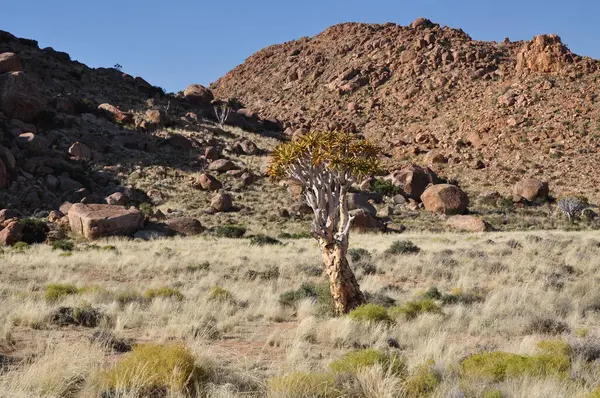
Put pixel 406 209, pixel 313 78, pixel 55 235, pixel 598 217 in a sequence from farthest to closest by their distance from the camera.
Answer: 1. pixel 313 78
2. pixel 406 209
3. pixel 598 217
4. pixel 55 235


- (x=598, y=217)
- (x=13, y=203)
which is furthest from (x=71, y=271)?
(x=598, y=217)

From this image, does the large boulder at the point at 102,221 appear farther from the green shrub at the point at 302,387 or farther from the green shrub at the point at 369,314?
the green shrub at the point at 302,387

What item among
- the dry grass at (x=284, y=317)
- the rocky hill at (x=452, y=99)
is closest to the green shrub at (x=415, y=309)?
the dry grass at (x=284, y=317)

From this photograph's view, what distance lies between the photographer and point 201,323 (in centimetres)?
834

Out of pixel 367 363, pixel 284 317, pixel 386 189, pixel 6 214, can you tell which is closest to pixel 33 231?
pixel 6 214

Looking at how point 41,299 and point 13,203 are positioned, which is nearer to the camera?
point 41,299

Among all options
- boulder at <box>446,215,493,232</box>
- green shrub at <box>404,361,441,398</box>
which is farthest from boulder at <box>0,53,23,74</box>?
green shrub at <box>404,361,441,398</box>

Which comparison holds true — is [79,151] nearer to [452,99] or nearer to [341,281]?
[341,281]

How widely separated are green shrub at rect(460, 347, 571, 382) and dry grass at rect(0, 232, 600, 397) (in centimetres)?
14

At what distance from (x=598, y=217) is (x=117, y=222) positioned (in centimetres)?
3191

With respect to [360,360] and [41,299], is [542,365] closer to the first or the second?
[360,360]

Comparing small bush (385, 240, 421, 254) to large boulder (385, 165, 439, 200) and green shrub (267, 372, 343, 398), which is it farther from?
large boulder (385, 165, 439, 200)

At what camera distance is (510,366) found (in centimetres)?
558

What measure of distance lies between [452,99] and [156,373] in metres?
63.3
